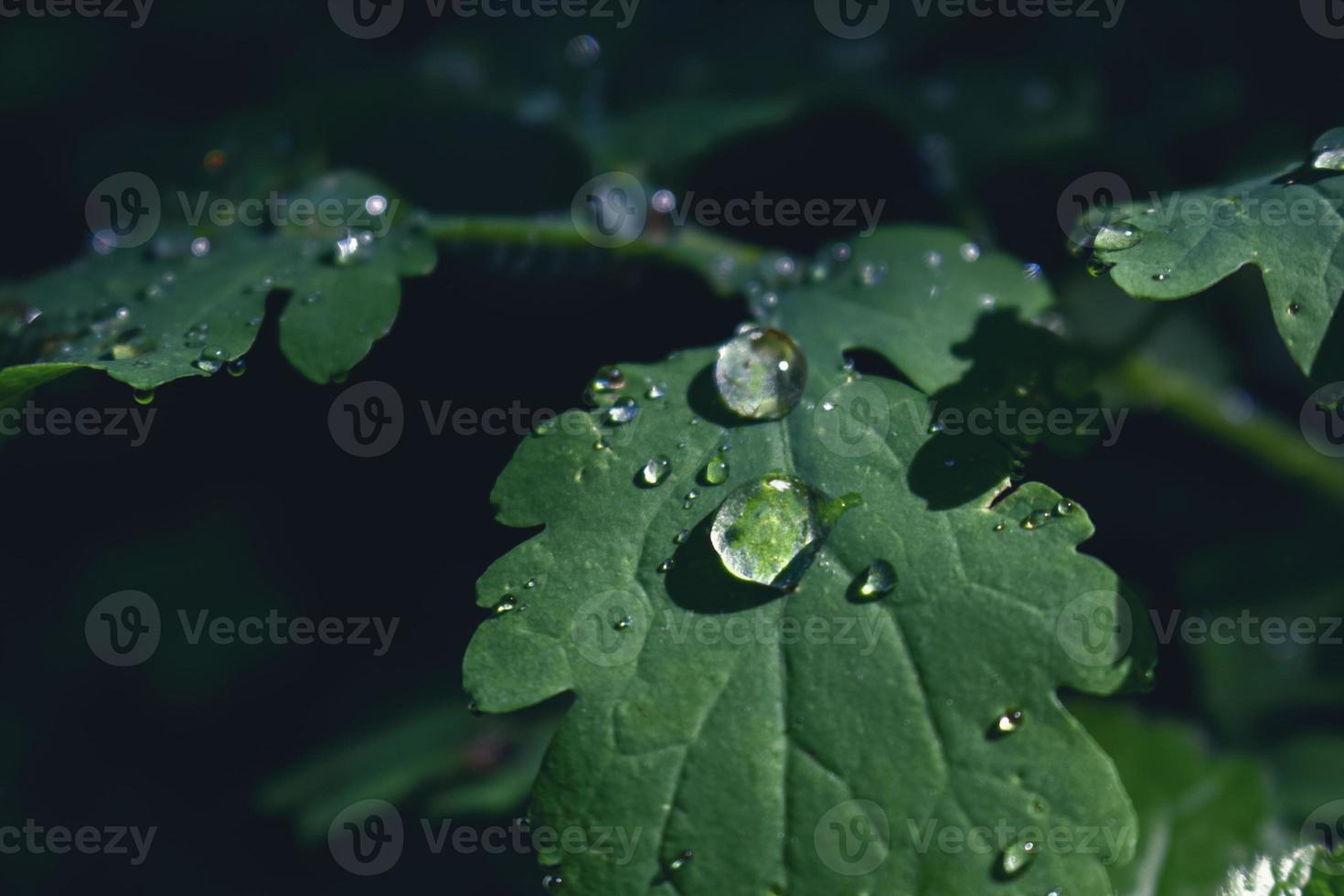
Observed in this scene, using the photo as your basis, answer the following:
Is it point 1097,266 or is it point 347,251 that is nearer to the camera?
point 1097,266

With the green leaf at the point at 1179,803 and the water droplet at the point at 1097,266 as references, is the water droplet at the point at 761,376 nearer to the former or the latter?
the water droplet at the point at 1097,266

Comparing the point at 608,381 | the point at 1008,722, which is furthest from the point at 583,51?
the point at 1008,722

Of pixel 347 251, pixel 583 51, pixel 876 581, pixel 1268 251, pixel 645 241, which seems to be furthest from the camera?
pixel 583 51

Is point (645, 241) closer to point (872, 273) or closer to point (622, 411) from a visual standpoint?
point (872, 273)

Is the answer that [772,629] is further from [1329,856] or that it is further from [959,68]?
[959,68]

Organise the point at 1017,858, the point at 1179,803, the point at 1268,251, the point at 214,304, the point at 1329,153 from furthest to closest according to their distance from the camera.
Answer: the point at 1179,803
the point at 214,304
the point at 1329,153
the point at 1268,251
the point at 1017,858

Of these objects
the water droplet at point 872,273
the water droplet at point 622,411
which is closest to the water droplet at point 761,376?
the water droplet at point 622,411

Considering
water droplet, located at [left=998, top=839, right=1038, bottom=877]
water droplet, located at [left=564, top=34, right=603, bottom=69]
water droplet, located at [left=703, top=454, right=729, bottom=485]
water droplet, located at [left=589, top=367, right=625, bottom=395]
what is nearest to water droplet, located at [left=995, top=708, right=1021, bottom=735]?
water droplet, located at [left=998, top=839, right=1038, bottom=877]
